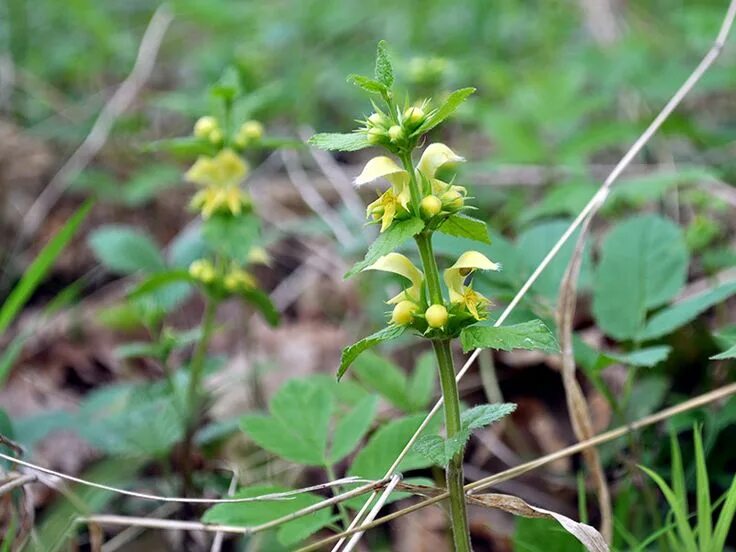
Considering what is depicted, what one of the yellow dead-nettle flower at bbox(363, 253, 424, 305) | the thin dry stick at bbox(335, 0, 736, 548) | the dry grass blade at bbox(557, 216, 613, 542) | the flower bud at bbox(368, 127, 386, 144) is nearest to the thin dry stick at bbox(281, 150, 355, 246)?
the thin dry stick at bbox(335, 0, 736, 548)

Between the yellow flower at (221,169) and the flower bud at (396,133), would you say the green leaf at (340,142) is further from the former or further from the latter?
the yellow flower at (221,169)

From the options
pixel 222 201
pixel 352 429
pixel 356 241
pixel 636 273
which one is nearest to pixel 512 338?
pixel 352 429

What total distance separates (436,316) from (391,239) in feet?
0.37

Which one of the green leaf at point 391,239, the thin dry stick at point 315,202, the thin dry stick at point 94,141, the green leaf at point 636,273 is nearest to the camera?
the green leaf at point 391,239

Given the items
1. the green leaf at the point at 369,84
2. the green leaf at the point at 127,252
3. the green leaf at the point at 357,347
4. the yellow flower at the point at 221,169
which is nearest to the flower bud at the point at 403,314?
the green leaf at the point at 357,347

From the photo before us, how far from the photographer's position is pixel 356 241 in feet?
7.59

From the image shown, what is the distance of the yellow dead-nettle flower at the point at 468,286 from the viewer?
3.27ft

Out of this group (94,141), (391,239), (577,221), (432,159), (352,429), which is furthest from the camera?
(94,141)

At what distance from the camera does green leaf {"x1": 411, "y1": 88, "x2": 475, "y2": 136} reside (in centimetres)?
92

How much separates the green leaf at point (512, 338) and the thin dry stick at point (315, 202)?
1.40m

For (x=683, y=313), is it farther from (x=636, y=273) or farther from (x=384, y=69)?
(x=384, y=69)

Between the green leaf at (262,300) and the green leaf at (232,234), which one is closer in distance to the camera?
the green leaf at (232,234)

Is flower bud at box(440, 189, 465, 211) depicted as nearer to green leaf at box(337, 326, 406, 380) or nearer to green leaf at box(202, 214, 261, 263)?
green leaf at box(337, 326, 406, 380)

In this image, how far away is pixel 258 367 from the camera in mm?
2051
